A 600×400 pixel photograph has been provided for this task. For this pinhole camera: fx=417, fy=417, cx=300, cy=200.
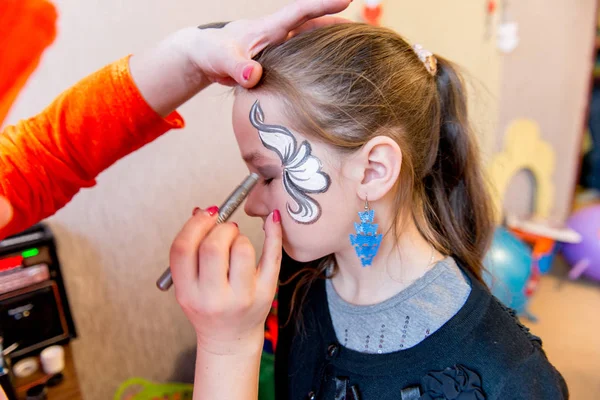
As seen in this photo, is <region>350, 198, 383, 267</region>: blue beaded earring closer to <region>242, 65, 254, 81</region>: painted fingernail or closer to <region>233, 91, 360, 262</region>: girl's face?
<region>233, 91, 360, 262</region>: girl's face

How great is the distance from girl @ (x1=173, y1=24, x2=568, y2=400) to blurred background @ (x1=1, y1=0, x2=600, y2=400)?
0.34 meters

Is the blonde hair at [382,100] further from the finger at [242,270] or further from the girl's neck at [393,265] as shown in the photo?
the finger at [242,270]

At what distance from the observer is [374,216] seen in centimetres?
67

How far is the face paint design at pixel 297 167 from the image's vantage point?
61cm

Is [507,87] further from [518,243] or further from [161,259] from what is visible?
[161,259]

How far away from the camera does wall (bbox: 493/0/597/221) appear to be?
2.05 meters

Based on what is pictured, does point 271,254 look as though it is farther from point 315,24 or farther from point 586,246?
point 586,246

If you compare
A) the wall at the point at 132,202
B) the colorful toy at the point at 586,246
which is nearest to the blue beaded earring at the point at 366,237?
the wall at the point at 132,202

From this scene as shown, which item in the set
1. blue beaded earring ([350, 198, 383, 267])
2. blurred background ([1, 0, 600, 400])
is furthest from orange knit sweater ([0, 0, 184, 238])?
blue beaded earring ([350, 198, 383, 267])

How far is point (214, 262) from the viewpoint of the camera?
0.52 m

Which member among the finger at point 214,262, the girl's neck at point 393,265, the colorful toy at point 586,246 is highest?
the finger at point 214,262

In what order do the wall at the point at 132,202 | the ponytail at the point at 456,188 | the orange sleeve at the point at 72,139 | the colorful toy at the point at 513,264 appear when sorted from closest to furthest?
the orange sleeve at the point at 72,139 → the ponytail at the point at 456,188 → the wall at the point at 132,202 → the colorful toy at the point at 513,264

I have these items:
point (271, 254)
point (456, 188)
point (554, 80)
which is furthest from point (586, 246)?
point (271, 254)

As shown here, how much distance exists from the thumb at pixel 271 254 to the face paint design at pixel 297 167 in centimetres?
4
